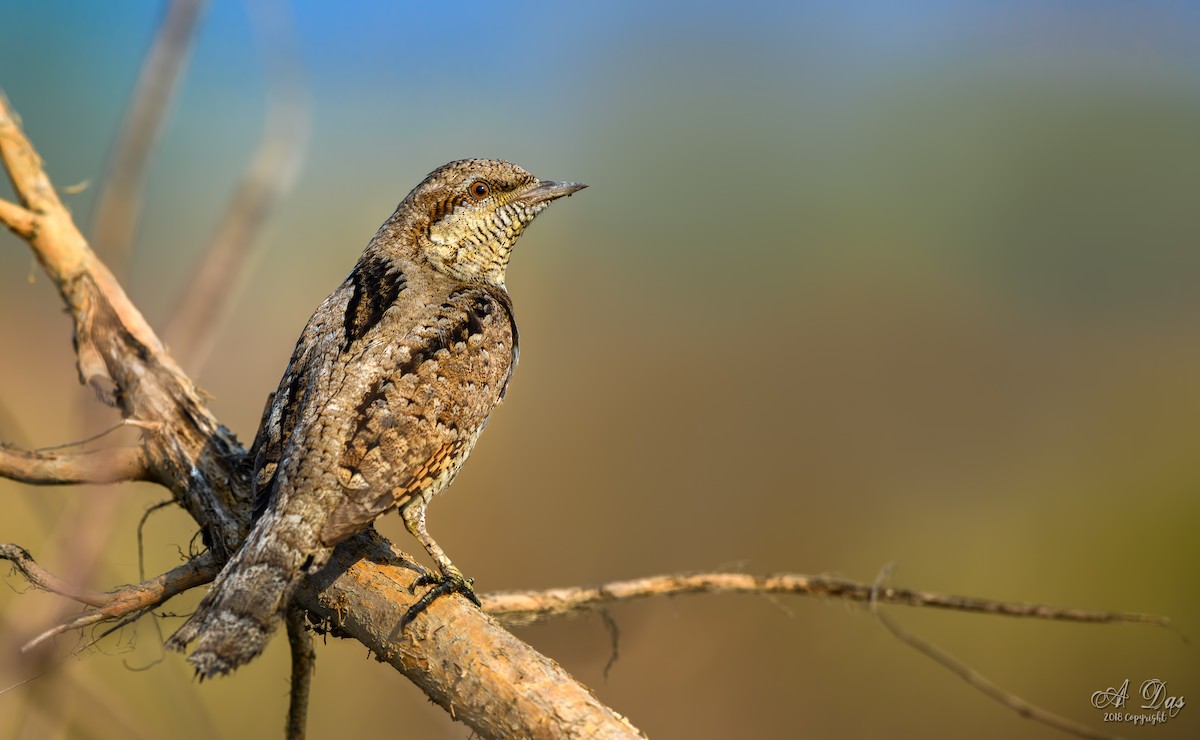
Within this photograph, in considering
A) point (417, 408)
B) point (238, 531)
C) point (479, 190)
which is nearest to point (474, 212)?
point (479, 190)

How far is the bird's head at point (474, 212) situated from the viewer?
12.0 feet

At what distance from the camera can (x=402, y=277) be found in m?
3.35

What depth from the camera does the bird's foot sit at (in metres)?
2.51

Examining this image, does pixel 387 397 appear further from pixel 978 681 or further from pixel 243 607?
pixel 978 681

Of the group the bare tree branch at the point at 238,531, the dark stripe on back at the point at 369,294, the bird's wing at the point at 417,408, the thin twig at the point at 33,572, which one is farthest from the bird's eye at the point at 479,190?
the thin twig at the point at 33,572

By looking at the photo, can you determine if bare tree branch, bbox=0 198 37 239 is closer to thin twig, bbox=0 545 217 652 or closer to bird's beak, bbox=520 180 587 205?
thin twig, bbox=0 545 217 652

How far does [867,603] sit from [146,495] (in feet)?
15.6

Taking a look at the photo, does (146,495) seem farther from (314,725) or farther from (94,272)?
(94,272)

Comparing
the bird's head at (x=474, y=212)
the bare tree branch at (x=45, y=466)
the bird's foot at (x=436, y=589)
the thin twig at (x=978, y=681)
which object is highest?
the bird's head at (x=474, y=212)

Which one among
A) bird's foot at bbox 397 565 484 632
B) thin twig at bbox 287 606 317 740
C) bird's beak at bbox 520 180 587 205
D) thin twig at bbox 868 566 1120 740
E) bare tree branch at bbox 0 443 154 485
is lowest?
thin twig at bbox 287 606 317 740

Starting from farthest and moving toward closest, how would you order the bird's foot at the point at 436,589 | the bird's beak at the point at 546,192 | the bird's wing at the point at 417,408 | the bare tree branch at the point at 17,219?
1. the bird's beak at the point at 546,192
2. the bare tree branch at the point at 17,219
3. the bird's wing at the point at 417,408
4. the bird's foot at the point at 436,589

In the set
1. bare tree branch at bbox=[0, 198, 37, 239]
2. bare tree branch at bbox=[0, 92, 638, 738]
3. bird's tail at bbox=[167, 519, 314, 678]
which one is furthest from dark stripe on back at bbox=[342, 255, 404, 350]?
bare tree branch at bbox=[0, 198, 37, 239]

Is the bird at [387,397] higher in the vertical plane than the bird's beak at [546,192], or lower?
lower

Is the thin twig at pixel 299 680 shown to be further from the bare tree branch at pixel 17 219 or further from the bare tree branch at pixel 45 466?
the bare tree branch at pixel 17 219
